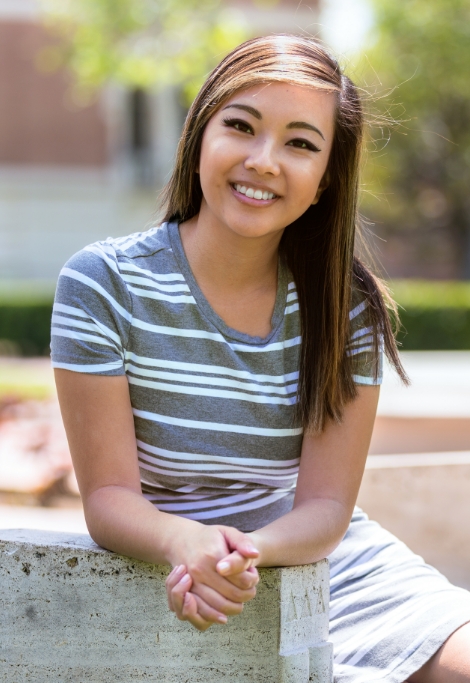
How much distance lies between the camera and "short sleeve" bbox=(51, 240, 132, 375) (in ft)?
6.14

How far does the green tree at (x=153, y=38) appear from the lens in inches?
408

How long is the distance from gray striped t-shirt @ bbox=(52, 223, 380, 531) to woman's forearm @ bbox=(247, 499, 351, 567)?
0.17 meters

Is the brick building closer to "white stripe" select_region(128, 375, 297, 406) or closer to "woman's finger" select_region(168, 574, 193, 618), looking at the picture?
"white stripe" select_region(128, 375, 297, 406)

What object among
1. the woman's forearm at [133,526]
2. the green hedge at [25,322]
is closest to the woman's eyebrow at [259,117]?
the woman's forearm at [133,526]

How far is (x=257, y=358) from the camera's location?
80.6 inches

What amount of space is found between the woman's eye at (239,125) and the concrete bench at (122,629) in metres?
0.90

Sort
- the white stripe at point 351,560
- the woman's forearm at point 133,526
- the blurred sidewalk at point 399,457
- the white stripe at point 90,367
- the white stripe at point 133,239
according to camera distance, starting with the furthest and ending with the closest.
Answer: the blurred sidewalk at point 399,457 → the white stripe at point 351,560 → the white stripe at point 133,239 → the white stripe at point 90,367 → the woman's forearm at point 133,526

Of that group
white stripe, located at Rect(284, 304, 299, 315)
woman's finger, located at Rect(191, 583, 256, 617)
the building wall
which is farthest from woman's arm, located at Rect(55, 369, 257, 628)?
the building wall

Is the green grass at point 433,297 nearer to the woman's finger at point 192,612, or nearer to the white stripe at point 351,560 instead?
the white stripe at point 351,560

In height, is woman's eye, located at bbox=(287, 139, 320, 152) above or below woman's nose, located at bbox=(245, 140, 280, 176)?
above

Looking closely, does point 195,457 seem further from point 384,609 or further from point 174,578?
point 384,609

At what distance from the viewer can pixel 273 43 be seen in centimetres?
207

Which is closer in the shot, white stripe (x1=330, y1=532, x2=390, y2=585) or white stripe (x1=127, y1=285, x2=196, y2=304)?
white stripe (x1=127, y1=285, x2=196, y2=304)

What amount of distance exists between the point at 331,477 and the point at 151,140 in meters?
15.1
